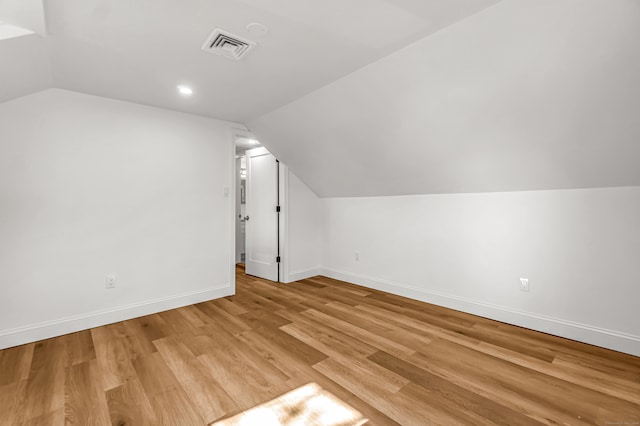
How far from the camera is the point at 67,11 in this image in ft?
5.56

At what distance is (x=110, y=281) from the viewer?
303 cm

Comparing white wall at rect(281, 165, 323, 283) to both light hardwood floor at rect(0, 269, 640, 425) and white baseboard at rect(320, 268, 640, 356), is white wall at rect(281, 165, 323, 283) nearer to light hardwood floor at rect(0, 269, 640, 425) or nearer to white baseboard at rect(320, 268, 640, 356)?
white baseboard at rect(320, 268, 640, 356)

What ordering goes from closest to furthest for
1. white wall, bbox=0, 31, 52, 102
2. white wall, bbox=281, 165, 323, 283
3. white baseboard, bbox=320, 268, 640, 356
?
white wall, bbox=0, 31, 52, 102, white baseboard, bbox=320, 268, 640, 356, white wall, bbox=281, 165, 323, 283

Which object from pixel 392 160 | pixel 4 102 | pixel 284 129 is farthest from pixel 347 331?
pixel 4 102

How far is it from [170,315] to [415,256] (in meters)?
2.93

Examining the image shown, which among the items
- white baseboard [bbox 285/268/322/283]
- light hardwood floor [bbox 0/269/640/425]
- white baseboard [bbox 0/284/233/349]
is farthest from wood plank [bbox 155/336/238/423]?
white baseboard [bbox 285/268/322/283]

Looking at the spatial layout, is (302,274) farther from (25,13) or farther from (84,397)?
(25,13)

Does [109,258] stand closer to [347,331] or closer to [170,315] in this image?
[170,315]

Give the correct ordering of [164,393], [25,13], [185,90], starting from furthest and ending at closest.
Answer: [185,90]
[164,393]
[25,13]

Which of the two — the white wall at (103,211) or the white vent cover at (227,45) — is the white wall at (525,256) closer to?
the white wall at (103,211)

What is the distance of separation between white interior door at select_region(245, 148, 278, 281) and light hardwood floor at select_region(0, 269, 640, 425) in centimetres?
160

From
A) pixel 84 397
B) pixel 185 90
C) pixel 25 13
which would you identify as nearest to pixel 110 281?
pixel 84 397

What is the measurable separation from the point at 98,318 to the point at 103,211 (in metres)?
1.07

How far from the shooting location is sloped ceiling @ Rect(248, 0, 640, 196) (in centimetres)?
170
